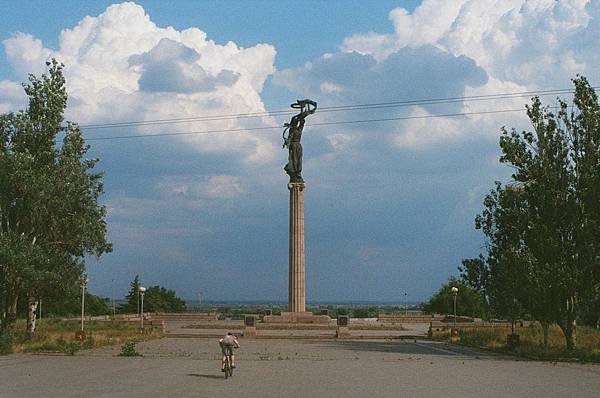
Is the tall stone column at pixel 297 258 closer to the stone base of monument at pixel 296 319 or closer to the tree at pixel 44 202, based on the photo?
the stone base of monument at pixel 296 319

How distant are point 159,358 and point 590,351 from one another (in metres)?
16.6

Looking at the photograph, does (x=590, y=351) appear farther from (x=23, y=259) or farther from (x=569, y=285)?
(x=23, y=259)

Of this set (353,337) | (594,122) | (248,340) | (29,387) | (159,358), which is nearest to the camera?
(29,387)

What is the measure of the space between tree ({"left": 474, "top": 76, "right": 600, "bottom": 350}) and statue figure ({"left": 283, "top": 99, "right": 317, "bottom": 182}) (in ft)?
69.5

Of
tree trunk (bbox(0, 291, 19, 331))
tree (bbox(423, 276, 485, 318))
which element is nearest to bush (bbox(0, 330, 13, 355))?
tree trunk (bbox(0, 291, 19, 331))

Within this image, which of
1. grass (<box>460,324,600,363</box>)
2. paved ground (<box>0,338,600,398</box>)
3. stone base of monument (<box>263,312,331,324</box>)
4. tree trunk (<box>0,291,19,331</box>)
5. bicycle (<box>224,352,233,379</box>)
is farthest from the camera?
stone base of monument (<box>263,312,331,324</box>)

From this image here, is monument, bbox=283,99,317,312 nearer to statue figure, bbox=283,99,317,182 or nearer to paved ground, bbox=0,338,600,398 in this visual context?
statue figure, bbox=283,99,317,182

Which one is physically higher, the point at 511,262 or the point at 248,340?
the point at 511,262

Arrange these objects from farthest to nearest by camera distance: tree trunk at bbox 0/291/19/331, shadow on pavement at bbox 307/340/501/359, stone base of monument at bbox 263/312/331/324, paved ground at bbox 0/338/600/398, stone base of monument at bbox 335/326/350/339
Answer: stone base of monument at bbox 263/312/331/324, stone base of monument at bbox 335/326/350/339, tree trunk at bbox 0/291/19/331, shadow on pavement at bbox 307/340/501/359, paved ground at bbox 0/338/600/398

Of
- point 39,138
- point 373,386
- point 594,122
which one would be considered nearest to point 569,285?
point 594,122

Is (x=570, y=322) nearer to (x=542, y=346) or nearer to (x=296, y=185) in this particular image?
(x=542, y=346)

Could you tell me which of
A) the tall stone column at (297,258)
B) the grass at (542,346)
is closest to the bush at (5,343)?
the grass at (542,346)

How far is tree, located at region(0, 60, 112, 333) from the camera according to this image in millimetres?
29969

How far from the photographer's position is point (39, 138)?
105 feet
